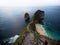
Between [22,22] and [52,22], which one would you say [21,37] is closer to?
[22,22]

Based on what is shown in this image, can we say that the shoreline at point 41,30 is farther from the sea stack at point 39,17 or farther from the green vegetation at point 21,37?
the green vegetation at point 21,37

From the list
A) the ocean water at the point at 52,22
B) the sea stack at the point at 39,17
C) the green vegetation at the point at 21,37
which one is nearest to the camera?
the ocean water at the point at 52,22

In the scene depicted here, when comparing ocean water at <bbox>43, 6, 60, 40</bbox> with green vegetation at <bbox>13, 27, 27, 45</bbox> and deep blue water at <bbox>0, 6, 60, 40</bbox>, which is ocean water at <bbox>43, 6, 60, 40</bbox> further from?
green vegetation at <bbox>13, 27, 27, 45</bbox>

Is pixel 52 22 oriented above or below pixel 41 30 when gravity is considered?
above

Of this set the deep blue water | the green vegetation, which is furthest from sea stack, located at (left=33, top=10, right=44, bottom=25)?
the green vegetation

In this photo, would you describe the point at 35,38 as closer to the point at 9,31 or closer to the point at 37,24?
the point at 37,24

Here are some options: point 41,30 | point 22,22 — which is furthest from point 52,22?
point 22,22

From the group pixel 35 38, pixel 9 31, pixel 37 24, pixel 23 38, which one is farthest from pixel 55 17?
pixel 9 31

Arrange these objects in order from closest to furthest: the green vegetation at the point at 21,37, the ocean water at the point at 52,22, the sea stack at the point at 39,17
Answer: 1. the ocean water at the point at 52,22
2. the sea stack at the point at 39,17
3. the green vegetation at the point at 21,37

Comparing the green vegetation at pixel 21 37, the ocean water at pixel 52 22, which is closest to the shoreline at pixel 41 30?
the ocean water at pixel 52 22
